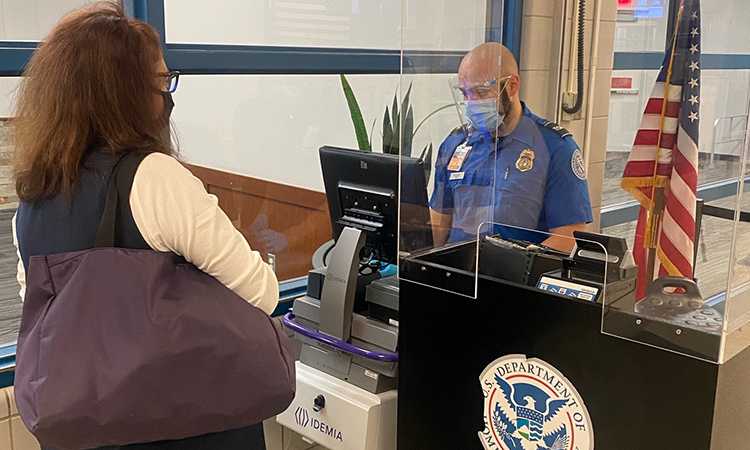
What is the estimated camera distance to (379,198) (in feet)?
7.03

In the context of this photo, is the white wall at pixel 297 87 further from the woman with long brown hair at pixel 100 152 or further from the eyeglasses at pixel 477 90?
the woman with long brown hair at pixel 100 152

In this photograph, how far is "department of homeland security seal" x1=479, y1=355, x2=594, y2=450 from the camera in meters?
1.70

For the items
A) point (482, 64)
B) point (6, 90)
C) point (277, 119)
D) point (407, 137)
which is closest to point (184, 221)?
point (407, 137)

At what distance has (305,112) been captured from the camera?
9.48 ft

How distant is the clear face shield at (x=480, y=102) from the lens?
242 cm

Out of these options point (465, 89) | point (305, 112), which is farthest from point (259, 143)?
point (465, 89)

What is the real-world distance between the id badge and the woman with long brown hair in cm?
120

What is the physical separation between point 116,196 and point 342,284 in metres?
0.97

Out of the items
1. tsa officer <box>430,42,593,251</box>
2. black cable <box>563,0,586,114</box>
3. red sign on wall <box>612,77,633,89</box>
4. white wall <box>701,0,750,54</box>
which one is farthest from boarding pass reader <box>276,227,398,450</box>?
red sign on wall <box>612,77,633,89</box>

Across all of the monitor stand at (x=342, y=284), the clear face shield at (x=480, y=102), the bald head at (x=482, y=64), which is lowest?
the monitor stand at (x=342, y=284)

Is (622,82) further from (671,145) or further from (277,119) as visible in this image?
(277,119)

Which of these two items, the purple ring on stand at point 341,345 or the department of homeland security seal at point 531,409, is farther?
the purple ring on stand at point 341,345

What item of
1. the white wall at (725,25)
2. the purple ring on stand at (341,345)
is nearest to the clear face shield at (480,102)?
the white wall at (725,25)

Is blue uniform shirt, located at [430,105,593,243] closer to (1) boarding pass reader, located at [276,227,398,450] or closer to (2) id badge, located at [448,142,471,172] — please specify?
(2) id badge, located at [448,142,471,172]
